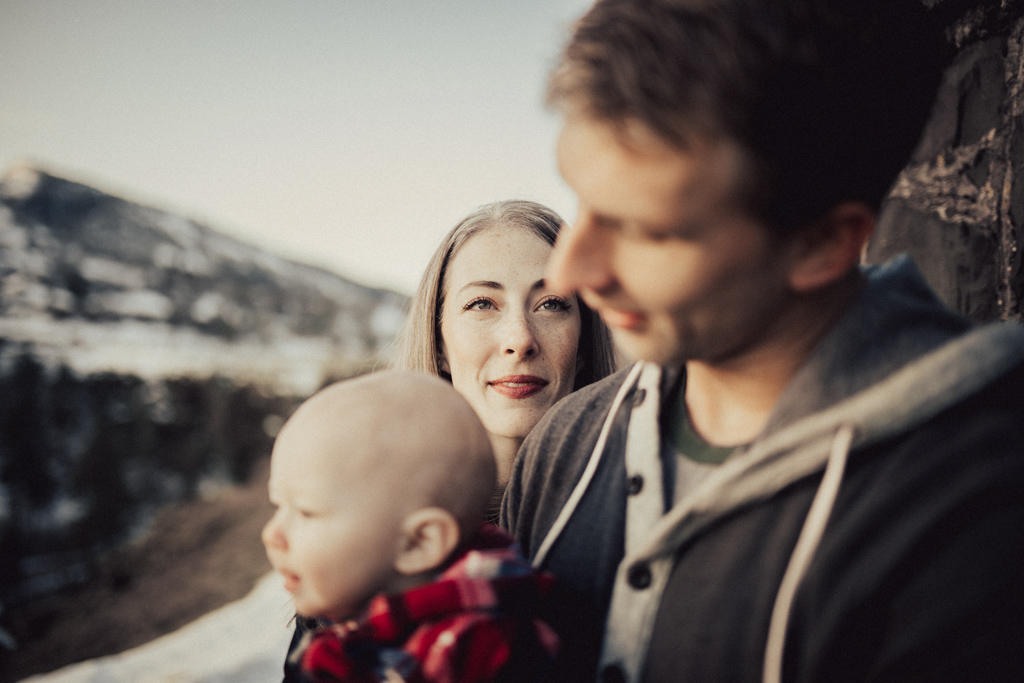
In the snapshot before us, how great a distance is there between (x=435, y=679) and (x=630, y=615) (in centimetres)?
38

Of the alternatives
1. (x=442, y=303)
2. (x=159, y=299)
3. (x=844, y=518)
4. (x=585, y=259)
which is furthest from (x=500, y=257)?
(x=159, y=299)

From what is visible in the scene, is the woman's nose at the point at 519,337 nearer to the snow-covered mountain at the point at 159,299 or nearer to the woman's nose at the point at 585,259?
the woman's nose at the point at 585,259

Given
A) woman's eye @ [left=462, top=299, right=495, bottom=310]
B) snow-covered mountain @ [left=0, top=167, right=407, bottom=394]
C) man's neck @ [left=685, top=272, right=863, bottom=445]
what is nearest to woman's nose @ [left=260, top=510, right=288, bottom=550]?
man's neck @ [left=685, top=272, right=863, bottom=445]

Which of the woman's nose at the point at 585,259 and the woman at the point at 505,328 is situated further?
the woman at the point at 505,328

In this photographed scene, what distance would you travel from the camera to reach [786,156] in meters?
0.84

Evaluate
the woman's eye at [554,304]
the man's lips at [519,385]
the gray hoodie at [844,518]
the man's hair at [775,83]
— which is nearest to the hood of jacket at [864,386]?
the gray hoodie at [844,518]

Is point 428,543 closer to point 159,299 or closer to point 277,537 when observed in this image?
point 277,537

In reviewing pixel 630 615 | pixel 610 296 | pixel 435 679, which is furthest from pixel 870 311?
pixel 435 679

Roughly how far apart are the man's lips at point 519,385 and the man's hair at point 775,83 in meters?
1.39

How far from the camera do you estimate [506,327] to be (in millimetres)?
2207

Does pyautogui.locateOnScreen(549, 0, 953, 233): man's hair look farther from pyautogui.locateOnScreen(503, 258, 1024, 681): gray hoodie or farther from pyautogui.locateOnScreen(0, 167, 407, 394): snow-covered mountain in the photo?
pyautogui.locateOnScreen(0, 167, 407, 394): snow-covered mountain

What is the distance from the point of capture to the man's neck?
3.26 feet

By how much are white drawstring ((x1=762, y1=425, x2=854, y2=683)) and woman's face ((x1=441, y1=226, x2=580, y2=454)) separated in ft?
4.47

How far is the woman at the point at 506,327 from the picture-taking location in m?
2.19
